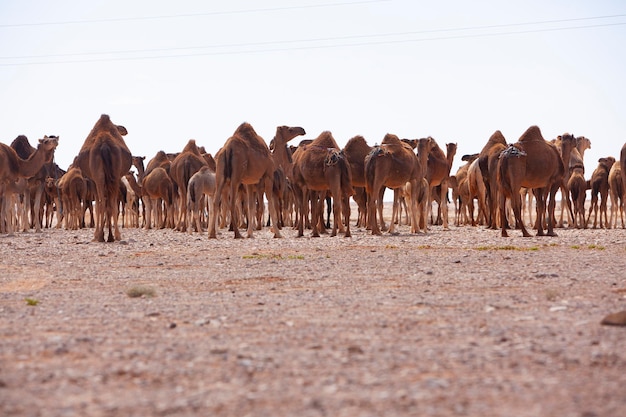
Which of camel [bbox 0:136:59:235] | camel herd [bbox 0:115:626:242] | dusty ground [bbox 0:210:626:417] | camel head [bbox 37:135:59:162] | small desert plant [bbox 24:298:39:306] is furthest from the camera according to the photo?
camel head [bbox 37:135:59:162]

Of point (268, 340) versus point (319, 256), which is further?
point (319, 256)

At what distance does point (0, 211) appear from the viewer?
28.3m

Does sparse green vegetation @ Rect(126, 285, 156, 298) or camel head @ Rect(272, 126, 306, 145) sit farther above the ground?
camel head @ Rect(272, 126, 306, 145)

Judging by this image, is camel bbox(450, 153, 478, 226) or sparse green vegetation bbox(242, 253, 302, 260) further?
camel bbox(450, 153, 478, 226)

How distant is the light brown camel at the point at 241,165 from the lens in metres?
22.2

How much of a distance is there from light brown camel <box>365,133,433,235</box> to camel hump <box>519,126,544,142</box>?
10.5 ft

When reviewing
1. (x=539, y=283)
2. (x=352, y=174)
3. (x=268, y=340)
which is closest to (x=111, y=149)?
(x=352, y=174)

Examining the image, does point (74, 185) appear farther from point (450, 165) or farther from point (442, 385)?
point (442, 385)

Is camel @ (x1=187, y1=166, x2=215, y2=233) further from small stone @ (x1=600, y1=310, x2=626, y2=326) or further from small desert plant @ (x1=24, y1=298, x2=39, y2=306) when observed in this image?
small stone @ (x1=600, y1=310, x2=626, y2=326)

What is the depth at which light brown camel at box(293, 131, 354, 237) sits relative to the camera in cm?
2273

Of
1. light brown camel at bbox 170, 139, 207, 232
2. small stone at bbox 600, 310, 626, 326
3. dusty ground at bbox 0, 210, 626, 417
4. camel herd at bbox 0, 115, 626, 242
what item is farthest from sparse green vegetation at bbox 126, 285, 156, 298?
light brown camel at bbox 170, 139, 207, 232

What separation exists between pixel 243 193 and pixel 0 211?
27.8 ft

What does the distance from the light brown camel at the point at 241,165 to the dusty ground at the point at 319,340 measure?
28.7 feet

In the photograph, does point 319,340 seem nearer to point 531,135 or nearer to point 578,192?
point 531,135
